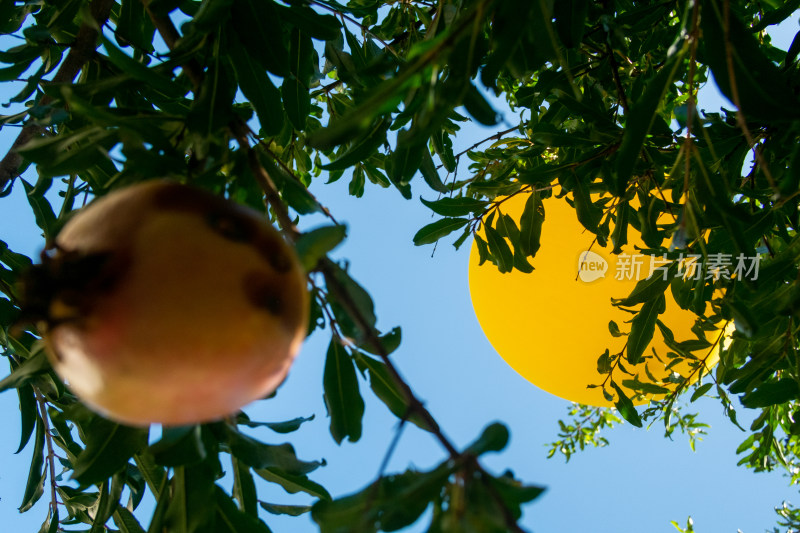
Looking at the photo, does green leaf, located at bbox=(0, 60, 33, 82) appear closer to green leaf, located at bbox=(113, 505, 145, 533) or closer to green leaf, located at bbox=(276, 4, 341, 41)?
green leaf, located at bbox=(276, 4, 341, 41)

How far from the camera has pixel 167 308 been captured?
0.52 m

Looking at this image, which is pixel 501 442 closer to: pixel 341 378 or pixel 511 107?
pixel 341 378

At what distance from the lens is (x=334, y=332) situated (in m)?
0.93

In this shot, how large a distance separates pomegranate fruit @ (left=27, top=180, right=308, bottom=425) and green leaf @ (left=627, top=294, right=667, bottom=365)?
53.4 inches

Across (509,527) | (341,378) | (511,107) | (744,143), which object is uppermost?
(511,107)

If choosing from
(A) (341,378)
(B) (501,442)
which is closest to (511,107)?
(A) (341,378)

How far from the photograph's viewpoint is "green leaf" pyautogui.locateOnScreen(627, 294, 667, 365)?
1.70 m

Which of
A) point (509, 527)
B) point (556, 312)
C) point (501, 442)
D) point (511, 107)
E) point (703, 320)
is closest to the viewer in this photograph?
point (509, 527)

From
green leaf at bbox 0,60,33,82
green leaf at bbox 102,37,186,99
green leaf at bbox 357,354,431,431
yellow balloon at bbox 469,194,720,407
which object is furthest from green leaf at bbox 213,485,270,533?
yellow balloon at bbox 469,194,720,407

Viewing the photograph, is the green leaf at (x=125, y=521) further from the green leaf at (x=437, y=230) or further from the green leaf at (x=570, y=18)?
the green leaf at (x=570, y=18)

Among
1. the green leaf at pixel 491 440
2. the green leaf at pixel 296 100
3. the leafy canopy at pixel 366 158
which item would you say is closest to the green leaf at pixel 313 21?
the leafy canopy at pixel 366 158

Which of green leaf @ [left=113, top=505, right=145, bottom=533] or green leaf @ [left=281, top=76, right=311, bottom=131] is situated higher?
green leaf @ [left=281, top=76, right=311, bottom=131]

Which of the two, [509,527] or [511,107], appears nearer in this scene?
[509,527]

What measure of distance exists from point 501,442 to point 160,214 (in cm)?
40
